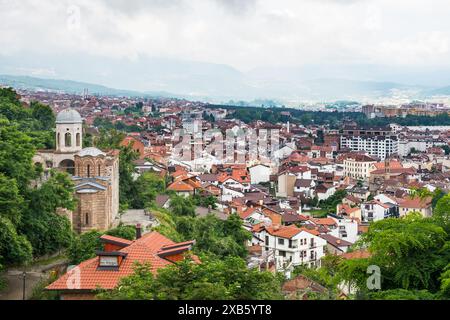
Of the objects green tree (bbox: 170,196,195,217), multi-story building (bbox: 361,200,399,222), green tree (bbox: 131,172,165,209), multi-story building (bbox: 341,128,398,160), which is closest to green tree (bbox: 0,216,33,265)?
green tree (bbox: 131,172,165,209)

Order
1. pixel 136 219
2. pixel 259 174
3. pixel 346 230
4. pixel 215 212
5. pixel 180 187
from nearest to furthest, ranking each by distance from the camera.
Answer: pixel 136 219, pixel 215 212, pixel 346 230, pixel 180 187, pixel 259 174

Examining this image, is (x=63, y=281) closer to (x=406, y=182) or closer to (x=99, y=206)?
(x=99, y=206)

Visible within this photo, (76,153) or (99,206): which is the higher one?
(76,153)

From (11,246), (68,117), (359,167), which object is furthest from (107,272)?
(359,167)

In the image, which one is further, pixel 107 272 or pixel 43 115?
pixel 43 115

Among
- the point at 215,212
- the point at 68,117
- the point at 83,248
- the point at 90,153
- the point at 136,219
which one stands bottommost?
the point at 215,212

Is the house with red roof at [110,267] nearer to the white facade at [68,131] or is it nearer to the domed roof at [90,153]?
the domed roof at [90,153]

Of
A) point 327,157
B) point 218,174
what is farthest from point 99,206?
point 327,157

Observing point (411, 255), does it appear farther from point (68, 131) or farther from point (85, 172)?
point (68, 131)
